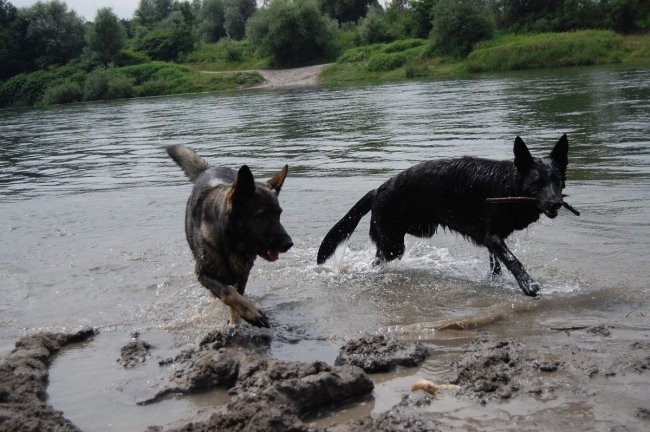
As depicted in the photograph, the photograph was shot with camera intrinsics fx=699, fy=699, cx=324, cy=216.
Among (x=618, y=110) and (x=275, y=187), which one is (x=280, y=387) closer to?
(x=275, y=187)

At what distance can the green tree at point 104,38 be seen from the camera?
88625 mm

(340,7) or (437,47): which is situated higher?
(340,7)

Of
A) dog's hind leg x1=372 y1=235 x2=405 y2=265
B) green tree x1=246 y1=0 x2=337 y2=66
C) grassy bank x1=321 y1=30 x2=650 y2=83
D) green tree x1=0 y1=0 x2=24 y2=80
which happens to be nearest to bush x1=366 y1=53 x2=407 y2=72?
grassy bank x1=321 y1=30 x2=650 y2=83

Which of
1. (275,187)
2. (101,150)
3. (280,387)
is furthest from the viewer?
(101,150)

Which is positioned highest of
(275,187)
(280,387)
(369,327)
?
(275,187)

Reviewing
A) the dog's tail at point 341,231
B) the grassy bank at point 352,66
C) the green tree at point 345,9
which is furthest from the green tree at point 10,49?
the dog's tail at point 341,231

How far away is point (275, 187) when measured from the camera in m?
6.09

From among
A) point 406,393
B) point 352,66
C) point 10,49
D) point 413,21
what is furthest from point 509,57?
point 10,49

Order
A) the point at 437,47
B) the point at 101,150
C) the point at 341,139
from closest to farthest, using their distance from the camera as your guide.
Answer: the point at 341,139 → the point at 101,150 → the point at 437,47

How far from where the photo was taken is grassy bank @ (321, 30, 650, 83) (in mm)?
47938

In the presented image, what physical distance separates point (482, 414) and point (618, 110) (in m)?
18.1

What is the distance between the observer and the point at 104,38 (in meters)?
89.3

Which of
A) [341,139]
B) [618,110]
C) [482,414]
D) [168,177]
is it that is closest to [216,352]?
[482,414]

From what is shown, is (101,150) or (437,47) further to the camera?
(437,47)
